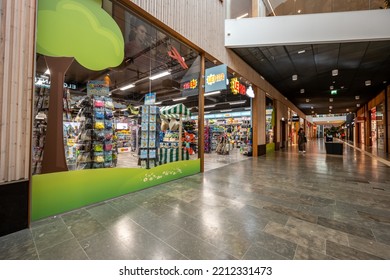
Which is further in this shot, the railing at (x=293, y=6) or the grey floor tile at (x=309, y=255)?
the railing at (x=293, y=6)

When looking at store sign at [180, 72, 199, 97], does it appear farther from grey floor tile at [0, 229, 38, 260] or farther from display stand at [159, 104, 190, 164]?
grey floor tile at [0, 229, 38, 260]

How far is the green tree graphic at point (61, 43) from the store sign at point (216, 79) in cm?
339

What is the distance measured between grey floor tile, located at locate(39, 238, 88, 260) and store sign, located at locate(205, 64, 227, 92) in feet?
16.3

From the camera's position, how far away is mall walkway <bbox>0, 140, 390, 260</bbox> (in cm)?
174

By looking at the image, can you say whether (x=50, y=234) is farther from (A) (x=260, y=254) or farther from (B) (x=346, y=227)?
(B) (x=346, y=227)

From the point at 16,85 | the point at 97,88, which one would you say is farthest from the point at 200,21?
the point at 16,85

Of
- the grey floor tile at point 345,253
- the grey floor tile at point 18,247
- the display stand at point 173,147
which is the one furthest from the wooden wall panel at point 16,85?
the grey floor tile at point 345,253

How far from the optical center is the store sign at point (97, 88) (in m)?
4.50

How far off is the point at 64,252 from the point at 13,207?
1.02 m

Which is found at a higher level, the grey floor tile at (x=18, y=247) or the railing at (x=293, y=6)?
the railing at (x=293, y=6)

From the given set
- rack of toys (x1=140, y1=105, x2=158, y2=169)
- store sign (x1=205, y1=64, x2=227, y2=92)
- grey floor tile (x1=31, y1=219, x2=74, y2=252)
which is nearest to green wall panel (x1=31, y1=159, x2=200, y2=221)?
grey floor tile (x1=31, y1=219, x2=74, y2=252)

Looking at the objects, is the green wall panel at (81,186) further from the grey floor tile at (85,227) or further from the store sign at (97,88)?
the store sign at (97,88)
